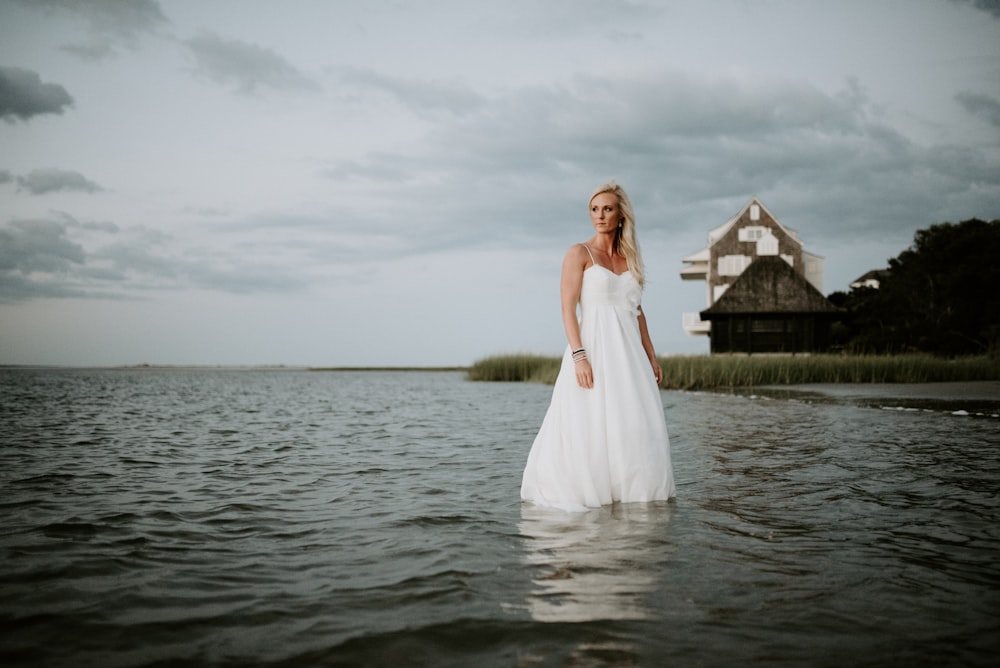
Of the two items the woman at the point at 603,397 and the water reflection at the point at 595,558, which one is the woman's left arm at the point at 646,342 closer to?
the woman at the point at 603,397

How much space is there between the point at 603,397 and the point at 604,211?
1415 millimetres

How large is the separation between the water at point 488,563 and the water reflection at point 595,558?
0.02 meters

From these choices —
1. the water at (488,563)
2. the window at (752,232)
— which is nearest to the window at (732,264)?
the window at (752,232)

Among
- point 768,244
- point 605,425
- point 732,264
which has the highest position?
point 768,244

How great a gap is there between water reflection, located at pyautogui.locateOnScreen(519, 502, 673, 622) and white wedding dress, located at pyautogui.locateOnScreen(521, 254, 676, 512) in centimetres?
15

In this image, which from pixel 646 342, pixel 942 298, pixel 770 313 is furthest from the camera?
pixel 942 298

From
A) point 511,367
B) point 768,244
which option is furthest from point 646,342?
point 768,244

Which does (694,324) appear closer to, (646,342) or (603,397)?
(646,342)

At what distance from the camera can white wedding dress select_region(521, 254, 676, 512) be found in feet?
16.4

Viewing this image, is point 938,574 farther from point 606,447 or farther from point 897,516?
point 606,447

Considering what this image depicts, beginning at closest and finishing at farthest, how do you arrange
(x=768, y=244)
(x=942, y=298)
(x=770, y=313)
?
(x=770, y=313)
(x=942, y=298)
(x=768, y=244)

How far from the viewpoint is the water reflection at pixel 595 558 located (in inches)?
113

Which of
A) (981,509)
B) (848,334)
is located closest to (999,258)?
(848,334)

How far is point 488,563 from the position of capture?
360 cm
